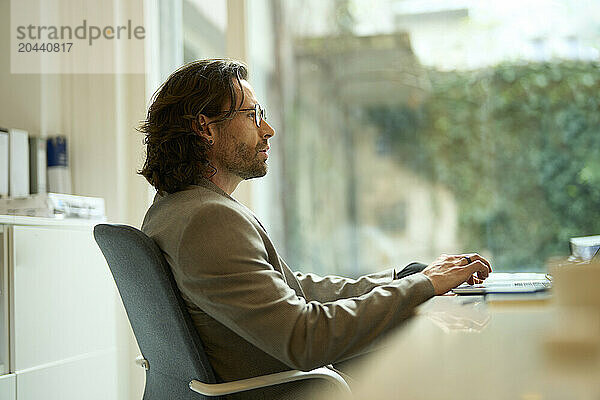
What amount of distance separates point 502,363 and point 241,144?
1.12m

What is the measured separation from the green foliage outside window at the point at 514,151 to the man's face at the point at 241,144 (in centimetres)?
152

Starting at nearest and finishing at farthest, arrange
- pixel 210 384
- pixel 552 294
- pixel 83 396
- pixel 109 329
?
pixel 552 294 → pixel 210 384 → pixel 83 396 → pixel 109 329

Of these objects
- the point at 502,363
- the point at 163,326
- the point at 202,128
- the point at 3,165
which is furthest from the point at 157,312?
the point at 3,165

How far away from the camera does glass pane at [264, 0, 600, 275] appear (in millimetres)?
2883

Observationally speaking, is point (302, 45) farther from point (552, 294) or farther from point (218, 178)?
point (552, 294)

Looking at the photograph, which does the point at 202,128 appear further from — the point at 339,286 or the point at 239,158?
the point at 339,286

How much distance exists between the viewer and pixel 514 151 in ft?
9.65

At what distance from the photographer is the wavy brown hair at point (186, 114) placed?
1525mm

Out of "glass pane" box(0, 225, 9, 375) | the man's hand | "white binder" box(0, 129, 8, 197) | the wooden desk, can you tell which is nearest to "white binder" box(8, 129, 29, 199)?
"white binder" box(0, 129, 8, 197)

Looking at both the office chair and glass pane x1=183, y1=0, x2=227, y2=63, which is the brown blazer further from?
glass pane x1=183, y1=0, x2=227, y2=63

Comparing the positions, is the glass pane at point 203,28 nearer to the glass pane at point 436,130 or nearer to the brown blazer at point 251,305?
the glass pane at point 436,130

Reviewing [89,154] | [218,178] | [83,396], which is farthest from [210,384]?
[89,154]

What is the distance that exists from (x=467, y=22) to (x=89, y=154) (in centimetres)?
176

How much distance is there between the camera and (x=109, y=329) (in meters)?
2.61
